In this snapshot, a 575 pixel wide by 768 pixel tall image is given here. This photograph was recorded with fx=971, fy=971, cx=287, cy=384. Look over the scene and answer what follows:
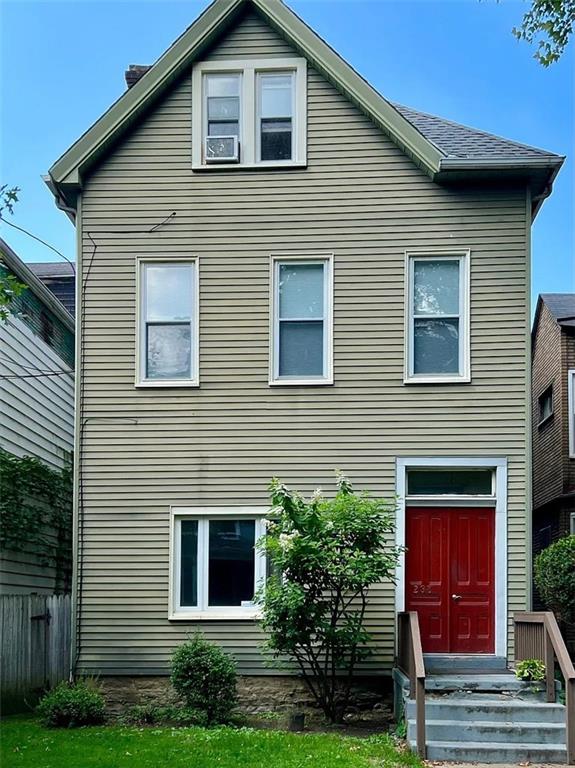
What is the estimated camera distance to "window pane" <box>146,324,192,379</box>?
522 inches

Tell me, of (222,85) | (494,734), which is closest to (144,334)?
(222,85)

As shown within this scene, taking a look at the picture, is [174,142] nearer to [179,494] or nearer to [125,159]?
[125,159]

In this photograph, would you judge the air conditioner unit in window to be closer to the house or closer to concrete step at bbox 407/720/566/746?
the house

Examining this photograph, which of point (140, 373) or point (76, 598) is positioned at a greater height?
point (140, 373)

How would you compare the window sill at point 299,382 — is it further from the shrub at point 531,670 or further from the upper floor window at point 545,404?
the upper floor window at point 545,404

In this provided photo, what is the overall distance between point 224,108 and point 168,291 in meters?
2.66

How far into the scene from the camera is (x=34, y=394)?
16.5m

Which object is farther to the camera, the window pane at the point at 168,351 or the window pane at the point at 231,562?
the window pane at the point at 168,351

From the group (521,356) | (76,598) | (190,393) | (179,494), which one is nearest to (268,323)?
(190,393)

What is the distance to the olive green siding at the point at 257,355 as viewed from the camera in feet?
41.9

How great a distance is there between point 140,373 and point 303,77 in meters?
4.61

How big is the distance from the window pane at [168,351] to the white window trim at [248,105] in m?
2.26

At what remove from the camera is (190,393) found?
1311cm

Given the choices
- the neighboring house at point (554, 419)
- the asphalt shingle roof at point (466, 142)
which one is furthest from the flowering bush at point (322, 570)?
the neighboring house at point (554, 419)
